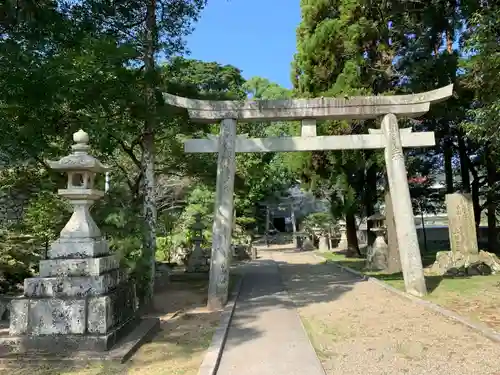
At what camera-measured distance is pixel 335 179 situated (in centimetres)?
1714

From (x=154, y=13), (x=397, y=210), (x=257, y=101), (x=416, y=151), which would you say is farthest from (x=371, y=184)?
(x=154, y=13)

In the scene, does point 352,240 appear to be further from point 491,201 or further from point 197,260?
point 197,260

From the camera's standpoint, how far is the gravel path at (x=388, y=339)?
15.4 ft

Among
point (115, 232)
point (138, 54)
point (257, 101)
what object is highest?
point (138, 54)

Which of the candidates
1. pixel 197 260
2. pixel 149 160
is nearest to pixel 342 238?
pixel 197 260

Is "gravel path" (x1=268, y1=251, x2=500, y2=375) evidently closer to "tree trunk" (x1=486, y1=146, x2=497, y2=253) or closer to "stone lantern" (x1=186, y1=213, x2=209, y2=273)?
"stone lantern" (x1=186, y1=213, x2=209, y2=273)

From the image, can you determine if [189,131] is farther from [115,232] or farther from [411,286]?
[411,286]

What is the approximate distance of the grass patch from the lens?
7121mm

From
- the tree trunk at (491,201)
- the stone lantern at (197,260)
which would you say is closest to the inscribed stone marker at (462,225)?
the tree trunk at (491,201)

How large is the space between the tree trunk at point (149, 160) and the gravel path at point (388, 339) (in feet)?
10.7

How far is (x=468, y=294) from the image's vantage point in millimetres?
8922

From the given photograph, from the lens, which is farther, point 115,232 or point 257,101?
point 257,101

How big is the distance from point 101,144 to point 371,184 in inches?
484

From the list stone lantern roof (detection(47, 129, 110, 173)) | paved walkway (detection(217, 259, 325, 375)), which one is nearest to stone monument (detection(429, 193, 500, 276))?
paved walkway (detection(217, 259, 325, 375))
